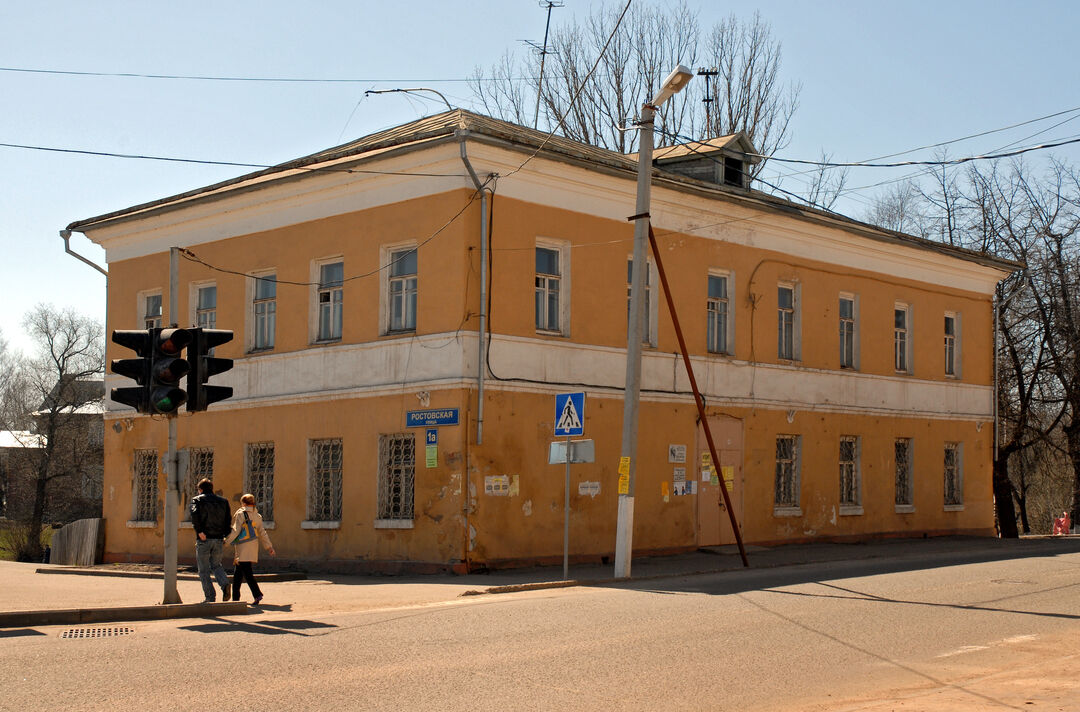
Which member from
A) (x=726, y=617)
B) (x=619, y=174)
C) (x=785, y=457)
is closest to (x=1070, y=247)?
(x=785, y=457)

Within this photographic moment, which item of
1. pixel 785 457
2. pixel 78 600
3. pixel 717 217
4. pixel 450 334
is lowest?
pixel 78 600

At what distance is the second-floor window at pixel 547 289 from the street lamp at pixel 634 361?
350cm

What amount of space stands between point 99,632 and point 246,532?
3974 millimetres

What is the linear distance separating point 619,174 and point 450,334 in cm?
486

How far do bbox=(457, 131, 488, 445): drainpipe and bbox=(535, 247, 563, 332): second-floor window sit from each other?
152 cm

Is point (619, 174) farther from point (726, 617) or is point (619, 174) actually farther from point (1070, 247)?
point (1070, 247)

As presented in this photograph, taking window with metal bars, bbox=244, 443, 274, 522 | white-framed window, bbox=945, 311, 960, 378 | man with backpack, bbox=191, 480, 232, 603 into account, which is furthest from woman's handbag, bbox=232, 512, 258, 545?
white-framed window, bbox=945, 311, 960, 378

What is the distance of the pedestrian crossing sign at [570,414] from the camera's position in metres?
17.6

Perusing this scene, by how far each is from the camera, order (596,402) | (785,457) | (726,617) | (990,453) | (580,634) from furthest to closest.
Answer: (990,453), (785,457), (596,402), (726,617), (580,634)

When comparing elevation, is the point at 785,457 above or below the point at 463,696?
above

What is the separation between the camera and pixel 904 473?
29.8 meters

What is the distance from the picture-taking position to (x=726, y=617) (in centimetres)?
1298

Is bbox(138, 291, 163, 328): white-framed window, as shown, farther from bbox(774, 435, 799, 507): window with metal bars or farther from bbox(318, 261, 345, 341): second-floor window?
bbox(774, 435, 799, 507): window with metal bars

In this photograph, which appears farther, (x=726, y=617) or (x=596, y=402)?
(x=596, y=402)
